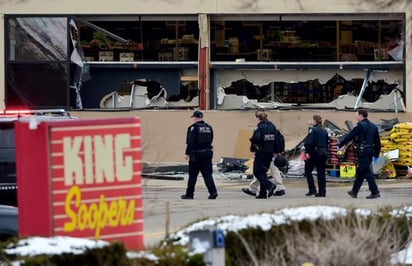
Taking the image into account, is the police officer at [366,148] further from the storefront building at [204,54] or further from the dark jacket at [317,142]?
the storefront building at [204,54]

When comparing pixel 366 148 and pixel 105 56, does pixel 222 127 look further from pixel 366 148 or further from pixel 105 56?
pixel 366 148

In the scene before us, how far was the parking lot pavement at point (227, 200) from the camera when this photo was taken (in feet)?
48.9

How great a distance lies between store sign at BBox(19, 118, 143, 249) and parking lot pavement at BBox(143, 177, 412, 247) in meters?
3.28

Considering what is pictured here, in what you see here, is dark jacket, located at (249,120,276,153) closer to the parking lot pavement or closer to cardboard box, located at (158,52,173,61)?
the parking lot pavement

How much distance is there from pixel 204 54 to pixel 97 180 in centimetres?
2057

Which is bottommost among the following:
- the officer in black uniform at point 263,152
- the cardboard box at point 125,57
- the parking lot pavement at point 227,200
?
the parking lot pavement at point 227,200

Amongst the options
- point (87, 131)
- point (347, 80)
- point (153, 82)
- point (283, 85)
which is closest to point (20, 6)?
point (153, 82)

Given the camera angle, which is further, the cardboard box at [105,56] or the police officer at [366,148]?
the cardboard box at [105,56]

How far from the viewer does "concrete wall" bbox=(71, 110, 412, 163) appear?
27.4 metres

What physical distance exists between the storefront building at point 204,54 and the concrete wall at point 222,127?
2.29 ft

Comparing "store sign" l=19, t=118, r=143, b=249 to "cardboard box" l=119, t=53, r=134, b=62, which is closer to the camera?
"store sign" l=19, t=118, r=143, b=249

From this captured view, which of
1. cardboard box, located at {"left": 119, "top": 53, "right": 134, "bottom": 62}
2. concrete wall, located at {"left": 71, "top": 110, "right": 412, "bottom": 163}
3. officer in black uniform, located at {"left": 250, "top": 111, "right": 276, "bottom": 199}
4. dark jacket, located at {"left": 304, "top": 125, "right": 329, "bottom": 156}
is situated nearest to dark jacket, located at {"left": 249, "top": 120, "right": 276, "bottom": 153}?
officer in black uniform, located at {"left": 250, "top": 111, "right": 276, "bottom": 199}

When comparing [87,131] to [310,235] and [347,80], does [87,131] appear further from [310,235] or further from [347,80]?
[347,80]

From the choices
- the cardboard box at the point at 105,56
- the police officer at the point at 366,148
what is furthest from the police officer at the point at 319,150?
the cardboard box at the point at 105,56
